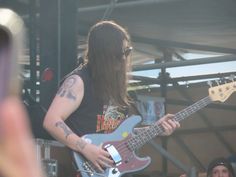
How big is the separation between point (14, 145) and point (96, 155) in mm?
2351

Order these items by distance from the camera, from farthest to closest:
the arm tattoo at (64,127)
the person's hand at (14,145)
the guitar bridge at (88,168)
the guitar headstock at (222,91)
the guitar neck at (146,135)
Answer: the guitar headstock at (222,91), the guitar neck at (146,135), the guitar bridge at (88,168), the arm tattoo at (64,127), the person's hand at (14,145)

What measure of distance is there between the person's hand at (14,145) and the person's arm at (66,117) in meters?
2.25

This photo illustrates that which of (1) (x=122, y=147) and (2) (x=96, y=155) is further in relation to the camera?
(1) (x=122, y=147)

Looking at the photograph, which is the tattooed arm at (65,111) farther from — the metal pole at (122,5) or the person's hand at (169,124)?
the metal pole at (122,5)

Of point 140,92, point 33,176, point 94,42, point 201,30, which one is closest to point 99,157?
point 94,42

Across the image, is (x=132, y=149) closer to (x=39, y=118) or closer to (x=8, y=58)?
(x=39, y=118)

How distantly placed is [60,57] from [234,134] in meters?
4.70

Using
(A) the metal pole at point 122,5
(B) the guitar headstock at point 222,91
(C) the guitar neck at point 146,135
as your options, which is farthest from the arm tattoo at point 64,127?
(A) the metal pole at point 122,5

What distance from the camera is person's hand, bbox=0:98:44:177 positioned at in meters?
0.62

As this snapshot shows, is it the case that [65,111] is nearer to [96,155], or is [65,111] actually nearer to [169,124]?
A: [96,155]

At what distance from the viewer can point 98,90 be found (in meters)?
3.01

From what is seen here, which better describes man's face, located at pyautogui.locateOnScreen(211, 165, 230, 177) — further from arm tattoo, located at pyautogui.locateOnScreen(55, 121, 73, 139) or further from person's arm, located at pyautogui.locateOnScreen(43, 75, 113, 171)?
arm tattoo, located at pyautogui.locateOnScreen(55, 121, 73, 139)

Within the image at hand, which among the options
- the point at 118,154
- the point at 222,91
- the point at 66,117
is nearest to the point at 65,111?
the point at 66,117

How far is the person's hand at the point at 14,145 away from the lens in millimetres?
619
